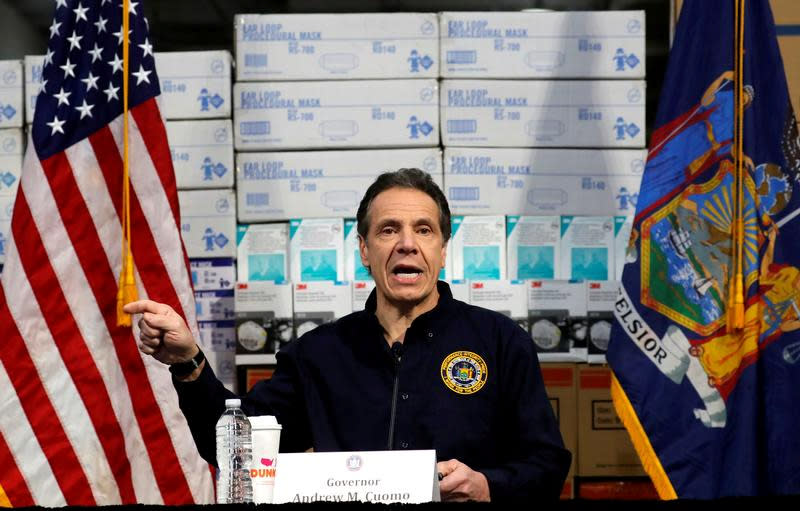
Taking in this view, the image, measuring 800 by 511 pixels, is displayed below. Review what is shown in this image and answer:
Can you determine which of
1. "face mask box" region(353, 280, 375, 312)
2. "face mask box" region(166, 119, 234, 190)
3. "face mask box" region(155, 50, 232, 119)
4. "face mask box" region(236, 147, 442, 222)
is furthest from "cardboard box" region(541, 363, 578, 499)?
"face mask box" region(155, 50, 232, 119)

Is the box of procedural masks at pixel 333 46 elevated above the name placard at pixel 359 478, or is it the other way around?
the box of procedural masks at pixel 333 46

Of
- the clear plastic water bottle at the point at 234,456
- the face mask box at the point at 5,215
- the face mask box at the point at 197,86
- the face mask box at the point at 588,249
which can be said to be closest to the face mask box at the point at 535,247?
the face mask box at the point at 588,249

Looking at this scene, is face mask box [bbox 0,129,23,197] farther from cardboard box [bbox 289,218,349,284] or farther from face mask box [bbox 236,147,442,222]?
cardboard box [bbox 289,218,349,284]

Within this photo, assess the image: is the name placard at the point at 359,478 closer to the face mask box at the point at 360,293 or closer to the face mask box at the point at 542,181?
the face mask box at the point at 360,293

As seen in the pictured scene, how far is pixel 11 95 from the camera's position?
4410 millimetres

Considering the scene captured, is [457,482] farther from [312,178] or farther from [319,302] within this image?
[312,178]

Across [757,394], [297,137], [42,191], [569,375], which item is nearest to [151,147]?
[42,191]

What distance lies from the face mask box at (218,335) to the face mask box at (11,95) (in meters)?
1.12

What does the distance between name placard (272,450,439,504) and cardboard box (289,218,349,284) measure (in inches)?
100

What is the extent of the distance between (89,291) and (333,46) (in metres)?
1.45

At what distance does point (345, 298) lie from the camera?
13.6 ft

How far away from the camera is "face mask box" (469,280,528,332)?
416cm

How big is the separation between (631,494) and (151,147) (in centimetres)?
Result: 218

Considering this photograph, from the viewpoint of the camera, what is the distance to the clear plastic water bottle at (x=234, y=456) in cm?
194
